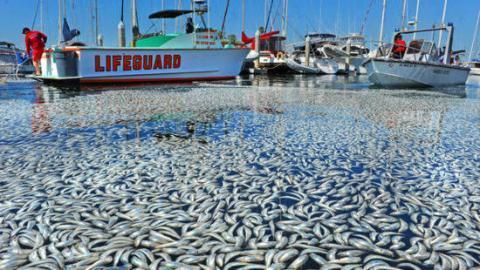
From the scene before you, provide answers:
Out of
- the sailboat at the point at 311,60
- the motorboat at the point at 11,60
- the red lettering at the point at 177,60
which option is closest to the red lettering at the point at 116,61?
the red lettering at the point at 177,60

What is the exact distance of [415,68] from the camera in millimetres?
15719

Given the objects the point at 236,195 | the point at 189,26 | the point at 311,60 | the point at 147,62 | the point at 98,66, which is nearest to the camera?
the point at 236,195

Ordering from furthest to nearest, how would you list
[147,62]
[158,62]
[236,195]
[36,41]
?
[158,62]
[147,62]
[36,41]
[236,195]

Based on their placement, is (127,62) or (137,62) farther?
(137,62)

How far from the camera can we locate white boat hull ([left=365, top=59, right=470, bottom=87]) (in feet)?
51.3

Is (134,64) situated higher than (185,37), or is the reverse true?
(185,37)

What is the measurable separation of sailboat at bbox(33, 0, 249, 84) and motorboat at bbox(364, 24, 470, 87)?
7.22 m

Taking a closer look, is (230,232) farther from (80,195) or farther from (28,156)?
(28,156)

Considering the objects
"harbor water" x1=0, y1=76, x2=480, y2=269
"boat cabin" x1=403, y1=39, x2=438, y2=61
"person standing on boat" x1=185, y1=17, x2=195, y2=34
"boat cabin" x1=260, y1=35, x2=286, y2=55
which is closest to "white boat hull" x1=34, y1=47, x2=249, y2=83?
"person standing on boat" x1=185, y1=17, x2=195, y2=34

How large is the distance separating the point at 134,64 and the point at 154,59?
95cm

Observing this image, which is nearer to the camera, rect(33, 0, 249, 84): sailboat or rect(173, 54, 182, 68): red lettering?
rect(33, 0, 249, 84): sailboat

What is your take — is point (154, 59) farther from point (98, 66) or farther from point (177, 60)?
point (98, 66)

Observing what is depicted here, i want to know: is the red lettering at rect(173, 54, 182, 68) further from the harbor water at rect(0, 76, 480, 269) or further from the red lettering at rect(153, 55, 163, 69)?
the harbor water at rect(0, 76, 480, 269)

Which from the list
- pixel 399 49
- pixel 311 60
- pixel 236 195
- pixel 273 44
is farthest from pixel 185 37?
pixel 273 44
